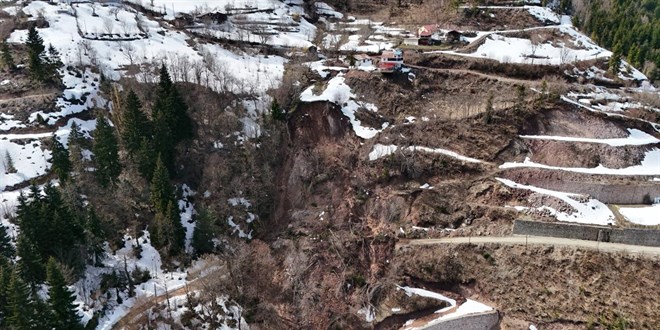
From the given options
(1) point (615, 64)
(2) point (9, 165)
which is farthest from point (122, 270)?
(1) point (615, 64)

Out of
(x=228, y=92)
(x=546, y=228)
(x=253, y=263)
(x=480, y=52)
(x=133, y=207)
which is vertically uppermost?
(x=480, y=52)

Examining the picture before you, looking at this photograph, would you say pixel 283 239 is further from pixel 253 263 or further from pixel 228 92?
pixel 228 92

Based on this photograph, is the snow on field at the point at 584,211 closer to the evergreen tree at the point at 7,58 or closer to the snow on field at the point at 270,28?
the snow on field at the point at 270,28

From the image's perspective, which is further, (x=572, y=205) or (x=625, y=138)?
(x=625, y=138)

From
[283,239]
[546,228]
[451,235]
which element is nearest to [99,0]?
[283,239]

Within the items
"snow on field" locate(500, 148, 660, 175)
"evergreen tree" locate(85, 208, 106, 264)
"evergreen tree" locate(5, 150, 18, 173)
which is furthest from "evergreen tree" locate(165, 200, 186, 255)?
"snow on field" locate(500, 148, 660, 175)

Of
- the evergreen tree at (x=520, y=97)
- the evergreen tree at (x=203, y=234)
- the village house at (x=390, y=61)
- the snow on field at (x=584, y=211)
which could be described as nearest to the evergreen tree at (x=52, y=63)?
the evergreen tree at (x=203, y=234)

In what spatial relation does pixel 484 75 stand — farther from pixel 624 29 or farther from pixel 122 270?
pixel 122 270
